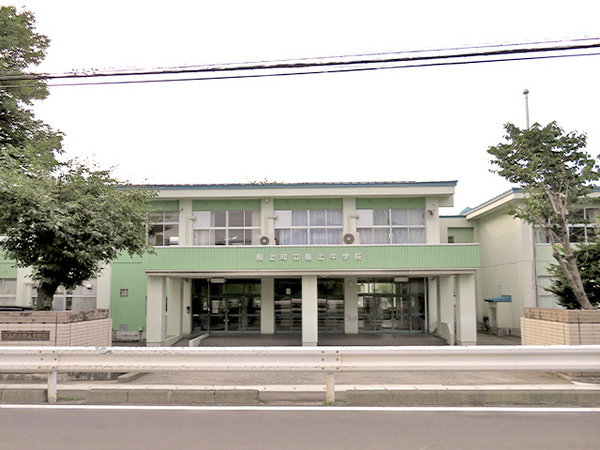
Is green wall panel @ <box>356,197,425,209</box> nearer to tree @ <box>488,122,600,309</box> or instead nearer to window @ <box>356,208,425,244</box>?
window @ <box>356,208,425,244</box>

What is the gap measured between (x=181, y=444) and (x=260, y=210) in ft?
62.2

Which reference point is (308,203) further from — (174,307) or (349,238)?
→ (174,307)

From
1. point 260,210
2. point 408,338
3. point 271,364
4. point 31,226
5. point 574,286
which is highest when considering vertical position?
point 260,210

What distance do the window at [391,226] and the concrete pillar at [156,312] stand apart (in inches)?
369

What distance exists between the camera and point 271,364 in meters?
7.47

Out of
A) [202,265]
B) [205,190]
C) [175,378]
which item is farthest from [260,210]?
[175,378]

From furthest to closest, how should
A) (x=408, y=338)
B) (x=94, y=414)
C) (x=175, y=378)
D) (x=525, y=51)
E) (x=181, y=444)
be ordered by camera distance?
(x=408, y=338)
(x=175, y=378)
(x=525, y=51)
(x=94, y=414)
(x=181, y=444)

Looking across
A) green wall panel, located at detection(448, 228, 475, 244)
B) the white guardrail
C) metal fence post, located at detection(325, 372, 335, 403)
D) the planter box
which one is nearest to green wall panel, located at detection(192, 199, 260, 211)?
the planter box

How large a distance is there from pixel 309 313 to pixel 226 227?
6.33 m

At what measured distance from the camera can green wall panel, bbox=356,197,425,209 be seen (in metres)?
24.0

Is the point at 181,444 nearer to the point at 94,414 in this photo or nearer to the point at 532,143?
the point at 94,414

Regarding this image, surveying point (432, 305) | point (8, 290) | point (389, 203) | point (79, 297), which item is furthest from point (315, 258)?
point (8, 290)

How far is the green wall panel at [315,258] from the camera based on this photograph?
2067cm

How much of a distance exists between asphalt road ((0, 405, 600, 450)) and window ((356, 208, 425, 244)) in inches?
674
